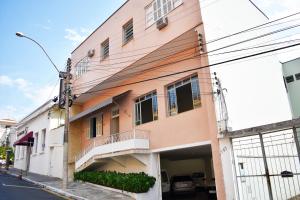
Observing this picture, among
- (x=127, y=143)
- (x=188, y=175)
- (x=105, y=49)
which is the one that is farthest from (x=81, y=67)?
(x=188, y=175)

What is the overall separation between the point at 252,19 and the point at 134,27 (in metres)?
6.84

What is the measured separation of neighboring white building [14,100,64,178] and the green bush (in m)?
5.52

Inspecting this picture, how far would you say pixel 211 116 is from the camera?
10.2m

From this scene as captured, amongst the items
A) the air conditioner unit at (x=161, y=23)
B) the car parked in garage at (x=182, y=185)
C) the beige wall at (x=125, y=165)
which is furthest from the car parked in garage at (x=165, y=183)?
the air conditioner unit at (x=161, y=23)

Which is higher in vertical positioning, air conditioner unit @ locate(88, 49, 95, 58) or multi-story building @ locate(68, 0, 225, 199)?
air conditioner unit @ locate(88, 49, 95, 58)

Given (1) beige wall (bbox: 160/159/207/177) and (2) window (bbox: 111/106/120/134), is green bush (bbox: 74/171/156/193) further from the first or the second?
(1) beige wall (bbox: 160/159/207/177)

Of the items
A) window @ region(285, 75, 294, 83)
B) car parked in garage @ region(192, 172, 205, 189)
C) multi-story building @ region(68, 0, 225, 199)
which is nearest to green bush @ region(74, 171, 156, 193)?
multi-story building @ region(68, 0, 225, 199)

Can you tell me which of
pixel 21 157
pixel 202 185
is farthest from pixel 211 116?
pixel 21 157

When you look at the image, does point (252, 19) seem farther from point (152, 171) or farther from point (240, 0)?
point (152, 171)

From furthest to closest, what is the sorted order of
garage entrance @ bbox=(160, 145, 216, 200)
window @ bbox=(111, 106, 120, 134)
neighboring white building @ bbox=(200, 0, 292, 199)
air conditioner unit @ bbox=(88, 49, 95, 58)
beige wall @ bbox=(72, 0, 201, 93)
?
1. air conditioner unit @ bbox=(88, 49, 95, 58)
2. window @ bbox=(111, 106, 120, 134)
3. garage entrance @ bbox=(160, 145, 216, 200)
4. beige wall @ bbox=(72, 0, 201, 93)
5. neighboring white building @ bbox=(200, 0, 292, 199)

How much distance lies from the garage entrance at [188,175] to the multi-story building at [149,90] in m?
0.26

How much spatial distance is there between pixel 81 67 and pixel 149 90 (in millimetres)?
8068

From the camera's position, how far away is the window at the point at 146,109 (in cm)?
1426

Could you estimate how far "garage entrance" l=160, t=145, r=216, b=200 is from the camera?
583 inches
